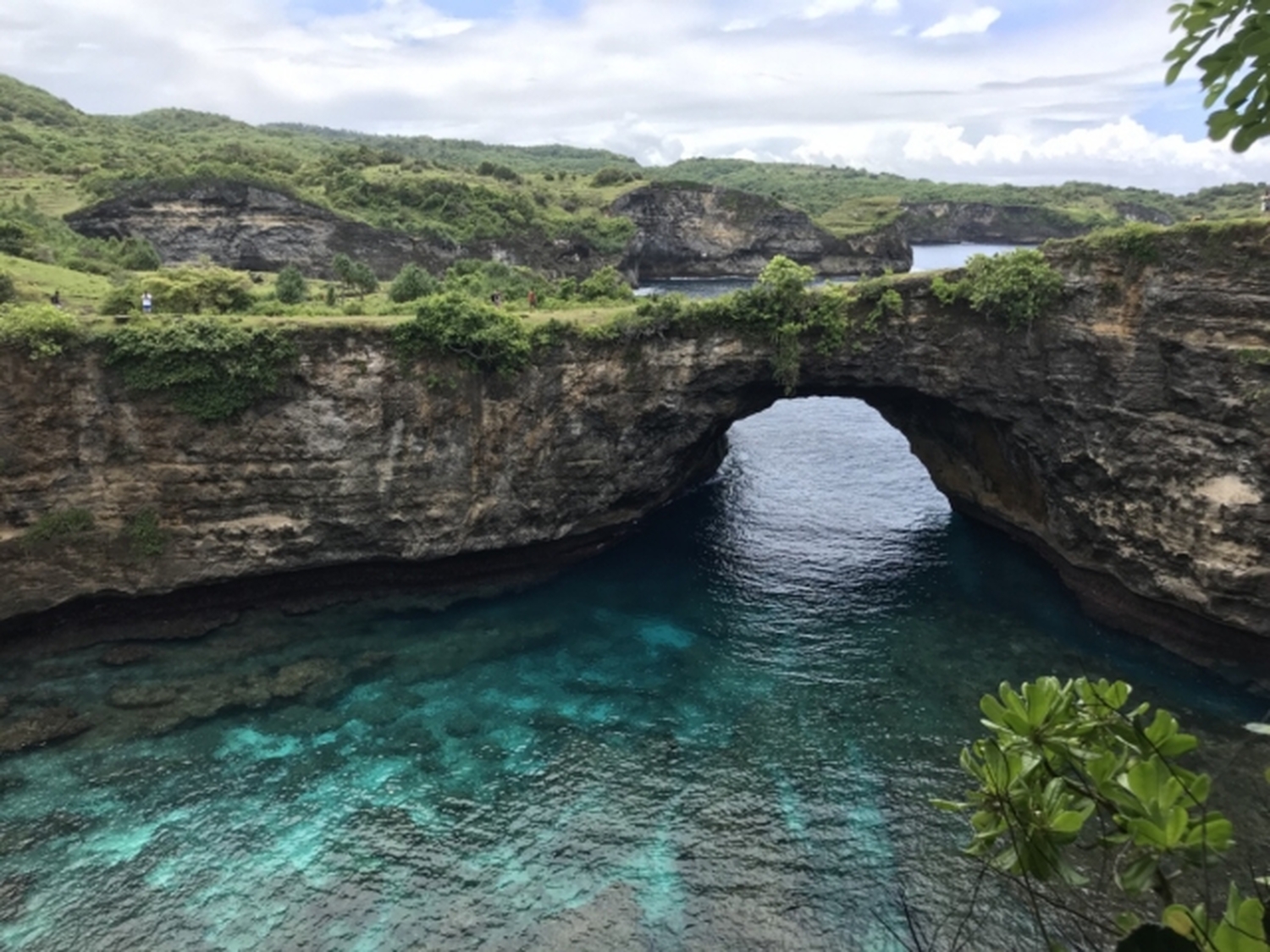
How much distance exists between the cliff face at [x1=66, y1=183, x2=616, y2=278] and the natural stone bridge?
129 feet

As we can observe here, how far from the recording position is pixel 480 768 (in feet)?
59.4

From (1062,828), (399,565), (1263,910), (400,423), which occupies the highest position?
(1263,910)

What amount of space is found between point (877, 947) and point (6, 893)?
625 inches

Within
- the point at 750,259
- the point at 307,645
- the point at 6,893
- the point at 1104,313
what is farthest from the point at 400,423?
the point at 750,259

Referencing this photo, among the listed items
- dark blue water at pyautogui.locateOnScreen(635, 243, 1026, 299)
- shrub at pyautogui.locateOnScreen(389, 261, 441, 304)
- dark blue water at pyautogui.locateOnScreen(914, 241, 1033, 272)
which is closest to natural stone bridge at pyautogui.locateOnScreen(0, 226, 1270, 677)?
shrub at pyautogui.locateOnScreen(389, 261, 441, 304)

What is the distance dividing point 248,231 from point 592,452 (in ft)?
155

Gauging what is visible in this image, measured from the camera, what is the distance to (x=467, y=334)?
2289 cm

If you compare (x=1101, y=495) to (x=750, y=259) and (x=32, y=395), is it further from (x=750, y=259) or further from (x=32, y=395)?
(x=750, y=259)

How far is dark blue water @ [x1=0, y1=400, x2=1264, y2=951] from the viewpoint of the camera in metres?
14.3

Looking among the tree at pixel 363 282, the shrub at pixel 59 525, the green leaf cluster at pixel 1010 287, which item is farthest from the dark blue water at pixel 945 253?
the shrub at pixel 59 525

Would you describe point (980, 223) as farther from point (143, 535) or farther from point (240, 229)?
point (143, 535)

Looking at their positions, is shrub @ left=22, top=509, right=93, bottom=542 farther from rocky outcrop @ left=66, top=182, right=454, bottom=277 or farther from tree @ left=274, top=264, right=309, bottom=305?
rocky outcrop @ left=66, top=182, right=454, bottom=277

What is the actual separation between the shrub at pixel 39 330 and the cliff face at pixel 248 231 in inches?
1520

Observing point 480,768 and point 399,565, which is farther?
point 399,565
